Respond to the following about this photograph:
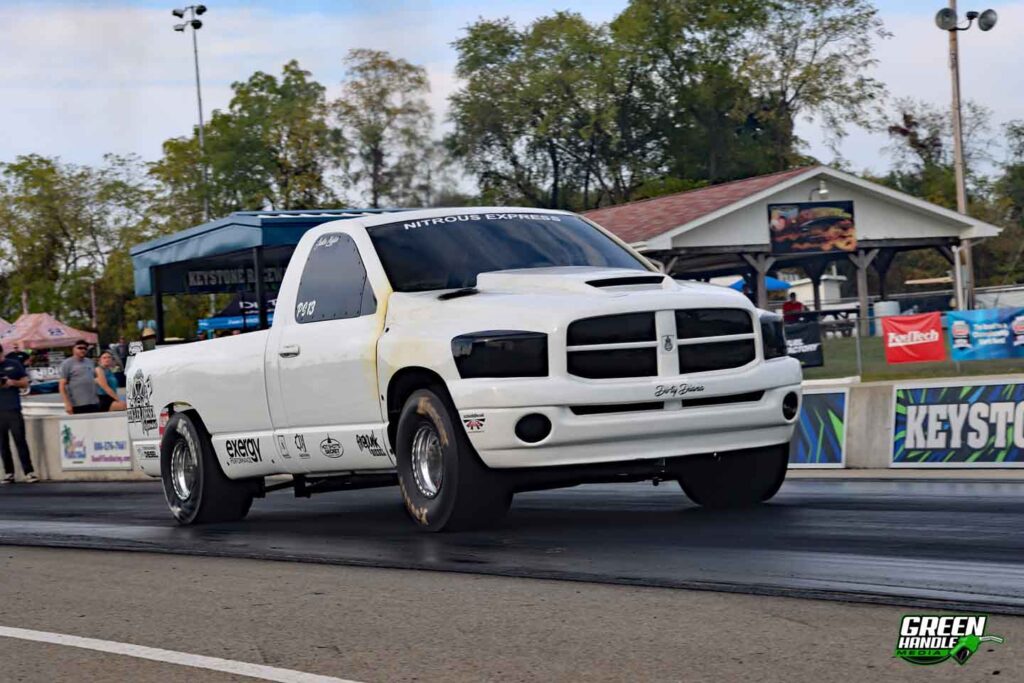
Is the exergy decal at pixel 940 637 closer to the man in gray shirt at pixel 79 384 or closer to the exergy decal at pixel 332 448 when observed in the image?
the exergy decal at pixel 332 448

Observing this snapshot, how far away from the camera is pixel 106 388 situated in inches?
966

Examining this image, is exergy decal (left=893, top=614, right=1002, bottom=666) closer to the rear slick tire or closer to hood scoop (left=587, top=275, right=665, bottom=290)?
hood scoop (left=587, top=275, right=665, bottom=290)

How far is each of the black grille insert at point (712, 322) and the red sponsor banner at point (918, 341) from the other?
713 inches

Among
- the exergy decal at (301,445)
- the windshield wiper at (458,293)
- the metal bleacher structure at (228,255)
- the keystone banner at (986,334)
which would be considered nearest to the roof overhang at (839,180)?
the keystone banner at (986,334)

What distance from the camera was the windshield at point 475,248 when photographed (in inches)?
378

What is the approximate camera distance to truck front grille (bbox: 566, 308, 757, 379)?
8.48m

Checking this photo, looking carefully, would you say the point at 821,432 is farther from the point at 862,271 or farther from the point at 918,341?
the point at 862,271

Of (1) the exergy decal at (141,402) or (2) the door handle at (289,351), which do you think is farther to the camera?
(1) the exergy decal at (141,402)

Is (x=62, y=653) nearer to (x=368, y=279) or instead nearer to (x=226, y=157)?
(x=368, y=279)

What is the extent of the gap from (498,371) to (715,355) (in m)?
1.23

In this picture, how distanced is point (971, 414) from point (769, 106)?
220ft

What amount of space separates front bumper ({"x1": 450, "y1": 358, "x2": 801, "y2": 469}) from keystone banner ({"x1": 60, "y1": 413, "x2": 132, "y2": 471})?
48.9ft

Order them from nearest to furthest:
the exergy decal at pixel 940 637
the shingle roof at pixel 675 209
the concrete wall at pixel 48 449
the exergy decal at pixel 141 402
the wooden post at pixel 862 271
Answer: the exergy decal at pixel 940 637 < the exergy decal at pixel 141 402 < the concrete wall at pixel 48 449 < the shingle roof at pixel 675 209 < the wooden post at pixel 862 271

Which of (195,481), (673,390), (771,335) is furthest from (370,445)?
(195,481)
